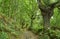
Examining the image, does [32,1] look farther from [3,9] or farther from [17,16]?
[3,9]

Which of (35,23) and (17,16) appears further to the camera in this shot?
(35,23)

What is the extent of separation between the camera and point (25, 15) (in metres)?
22.2

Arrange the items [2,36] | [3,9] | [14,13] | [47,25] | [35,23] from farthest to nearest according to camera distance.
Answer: [35,23]
[14,13]
[3,9]
[47,25]
[2,36]

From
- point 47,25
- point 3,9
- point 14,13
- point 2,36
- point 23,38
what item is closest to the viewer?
point 2,36

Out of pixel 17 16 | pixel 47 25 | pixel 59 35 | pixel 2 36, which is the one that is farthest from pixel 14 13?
pixel 2 36

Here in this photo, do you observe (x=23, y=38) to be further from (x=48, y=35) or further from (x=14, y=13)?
(x=14, y=13)

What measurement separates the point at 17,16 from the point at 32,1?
2.63 metres

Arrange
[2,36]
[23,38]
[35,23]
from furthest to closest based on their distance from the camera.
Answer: [35,23]
[23,38]
[2,36]

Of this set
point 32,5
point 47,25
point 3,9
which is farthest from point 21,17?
point 47,25

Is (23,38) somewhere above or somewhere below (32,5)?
below

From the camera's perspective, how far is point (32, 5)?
22.5 metres

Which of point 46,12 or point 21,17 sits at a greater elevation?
point 46,12

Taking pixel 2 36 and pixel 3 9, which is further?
pixel 3 9

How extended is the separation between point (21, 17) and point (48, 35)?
8.56 metres
